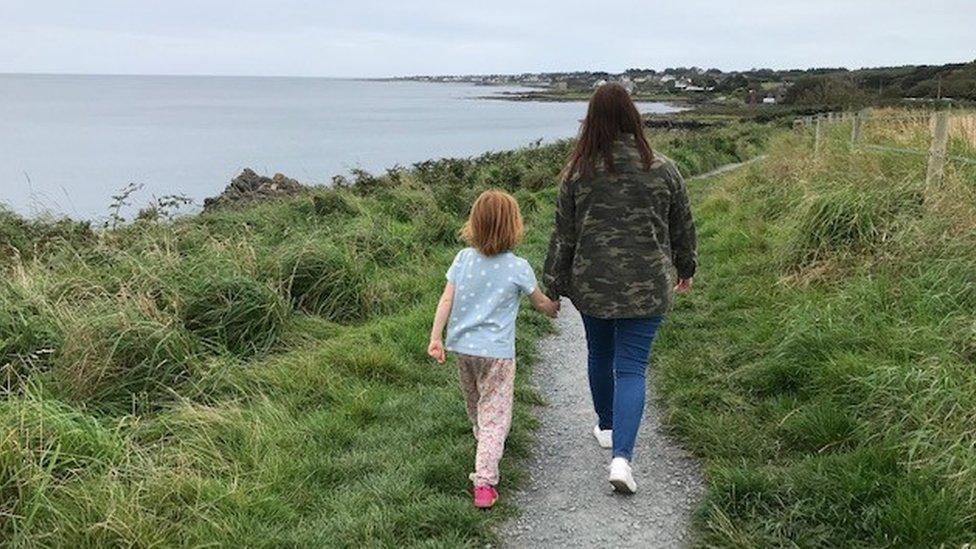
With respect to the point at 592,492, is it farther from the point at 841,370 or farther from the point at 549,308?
the point at 841,370

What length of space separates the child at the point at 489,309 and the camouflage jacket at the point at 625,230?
0.93ft

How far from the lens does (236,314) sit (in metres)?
6.86

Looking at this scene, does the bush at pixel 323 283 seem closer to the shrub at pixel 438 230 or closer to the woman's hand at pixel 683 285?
the shrub at pixel 438 230

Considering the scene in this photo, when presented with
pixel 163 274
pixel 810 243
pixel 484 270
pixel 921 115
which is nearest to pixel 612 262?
pixel 484 270

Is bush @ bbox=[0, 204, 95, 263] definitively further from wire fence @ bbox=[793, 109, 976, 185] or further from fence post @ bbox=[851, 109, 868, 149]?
fence post @ bbox=[851, 109, 868, 149]

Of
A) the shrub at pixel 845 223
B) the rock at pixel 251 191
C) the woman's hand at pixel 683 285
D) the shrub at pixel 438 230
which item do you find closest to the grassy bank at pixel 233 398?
the shrub at pixel 438 230

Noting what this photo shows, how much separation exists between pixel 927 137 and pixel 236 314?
9048 millimetres

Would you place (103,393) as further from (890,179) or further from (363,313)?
(890,179)

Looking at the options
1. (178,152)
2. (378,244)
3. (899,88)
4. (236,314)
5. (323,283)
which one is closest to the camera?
(236,314)

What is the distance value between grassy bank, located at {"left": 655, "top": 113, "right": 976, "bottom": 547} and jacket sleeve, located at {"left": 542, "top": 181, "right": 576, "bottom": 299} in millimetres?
1271

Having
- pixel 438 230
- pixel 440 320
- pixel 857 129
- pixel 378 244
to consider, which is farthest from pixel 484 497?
pixel 857 129

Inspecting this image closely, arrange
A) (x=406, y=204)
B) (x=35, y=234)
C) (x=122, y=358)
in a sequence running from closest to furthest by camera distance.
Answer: (x=122, y=358) → (x=35, y=234) → (x=406, y=204)

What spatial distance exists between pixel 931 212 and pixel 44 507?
7.03 m

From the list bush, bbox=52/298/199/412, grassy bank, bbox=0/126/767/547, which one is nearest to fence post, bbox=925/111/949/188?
grassy bank, bbox=0/126/767/547
